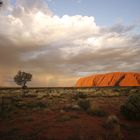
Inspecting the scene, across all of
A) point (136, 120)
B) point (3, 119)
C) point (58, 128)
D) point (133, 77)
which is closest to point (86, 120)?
point (58, 128)

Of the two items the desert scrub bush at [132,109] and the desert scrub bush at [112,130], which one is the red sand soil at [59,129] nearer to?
the desert scrub bush at [112,130]

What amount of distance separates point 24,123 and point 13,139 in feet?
9.93

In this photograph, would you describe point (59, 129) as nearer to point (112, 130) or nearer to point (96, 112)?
point (112, 130)

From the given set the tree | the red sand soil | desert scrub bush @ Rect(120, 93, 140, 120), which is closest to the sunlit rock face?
the tree

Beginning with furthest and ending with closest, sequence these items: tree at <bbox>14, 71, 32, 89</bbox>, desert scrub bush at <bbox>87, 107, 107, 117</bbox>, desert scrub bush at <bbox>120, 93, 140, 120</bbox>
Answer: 1. tree at <bbox>14, 71, 32, 89</bbox>
2. desert scrub bush at <bbox>87, 107, 107, 117</bbox>
3. desert scrub bush at <bbox>120, 93, 140, 120</bbox>

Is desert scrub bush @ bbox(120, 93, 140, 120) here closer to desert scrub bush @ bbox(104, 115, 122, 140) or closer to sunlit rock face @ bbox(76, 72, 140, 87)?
desert scrub bush @ bbox(104, 115, 122, 140)

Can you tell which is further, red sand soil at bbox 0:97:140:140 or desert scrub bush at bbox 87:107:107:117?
desert scrub bush at bbox 87:107:107:117

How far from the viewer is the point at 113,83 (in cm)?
13725

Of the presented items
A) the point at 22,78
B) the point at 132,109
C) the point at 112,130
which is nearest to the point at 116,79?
the point at 22,78

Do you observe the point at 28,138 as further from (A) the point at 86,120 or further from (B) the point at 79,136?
Result: (A) the point at 86,120

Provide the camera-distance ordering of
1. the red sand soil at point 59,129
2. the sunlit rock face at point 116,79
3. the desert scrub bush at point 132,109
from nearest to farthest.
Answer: the red sand soil at point 59,129
the desert scrub bush at point 132,109
the sunlit rock face at point 116,79

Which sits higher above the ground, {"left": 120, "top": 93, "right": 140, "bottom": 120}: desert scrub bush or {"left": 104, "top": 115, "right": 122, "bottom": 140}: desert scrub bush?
{"left": 120, "top": 93, "right": 140, "bottom": 120}: desert scrub bush

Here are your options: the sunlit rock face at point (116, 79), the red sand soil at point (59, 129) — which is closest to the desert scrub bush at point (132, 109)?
the red sand soil at point (59, 129)

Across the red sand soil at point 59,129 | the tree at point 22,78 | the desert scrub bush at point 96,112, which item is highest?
the tree at point 22,78
